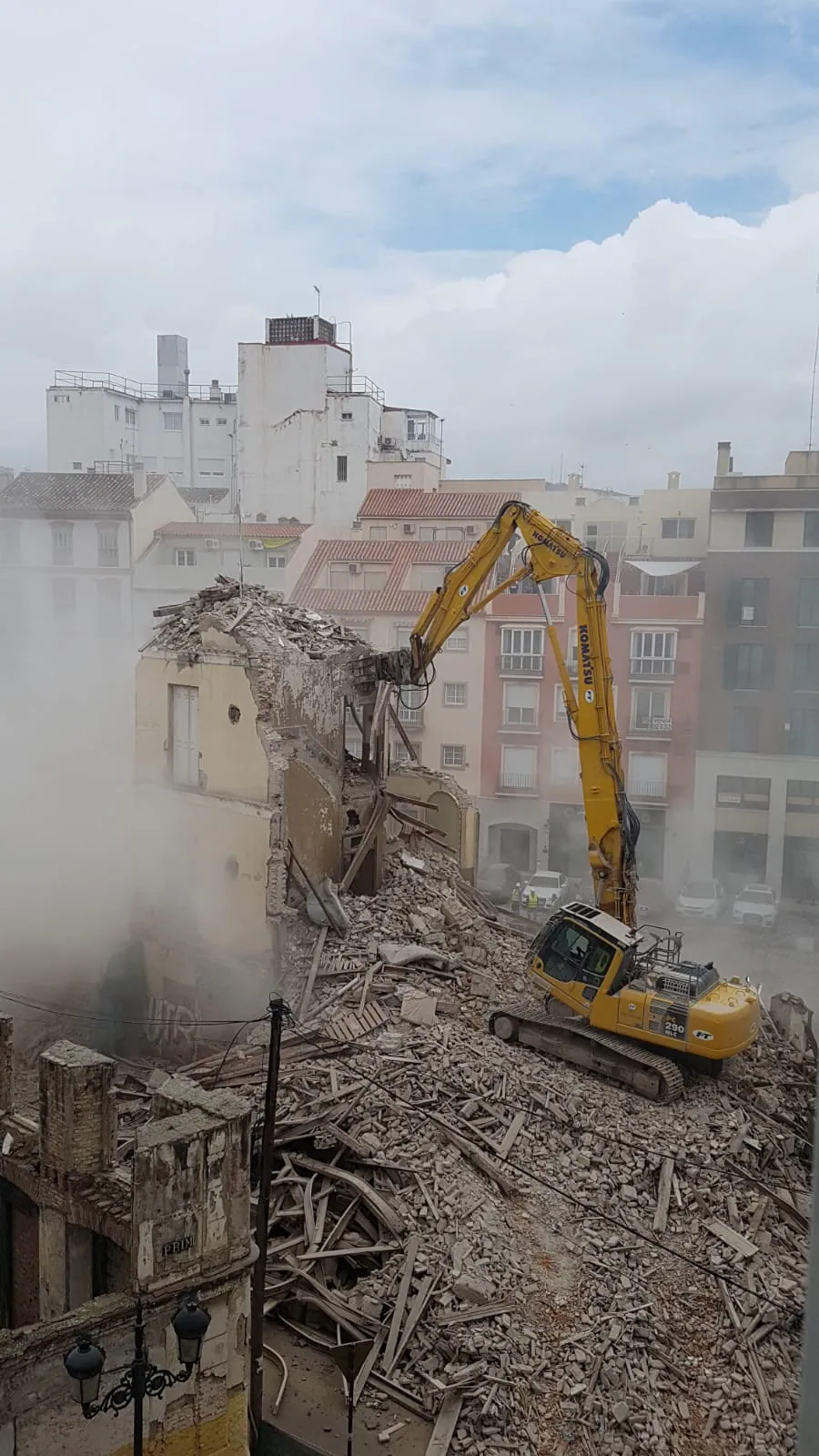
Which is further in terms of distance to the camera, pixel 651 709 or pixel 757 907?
pixel 651 709

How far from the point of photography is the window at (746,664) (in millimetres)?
25875

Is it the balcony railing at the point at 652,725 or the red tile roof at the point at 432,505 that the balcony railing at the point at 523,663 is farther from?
the red tile roof at the point at 432,505

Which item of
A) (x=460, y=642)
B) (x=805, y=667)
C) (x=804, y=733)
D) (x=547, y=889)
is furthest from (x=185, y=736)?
(x=805, y=667)

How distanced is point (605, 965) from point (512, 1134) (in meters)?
2.00

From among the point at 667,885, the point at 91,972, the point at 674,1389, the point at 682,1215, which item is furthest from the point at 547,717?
the point at 674,1389

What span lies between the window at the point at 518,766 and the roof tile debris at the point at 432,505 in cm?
657

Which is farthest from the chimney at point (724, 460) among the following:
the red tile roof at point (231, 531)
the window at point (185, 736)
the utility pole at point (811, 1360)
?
the utility pole at point (811, 1360)

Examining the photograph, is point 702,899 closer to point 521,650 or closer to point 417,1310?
point 521,650

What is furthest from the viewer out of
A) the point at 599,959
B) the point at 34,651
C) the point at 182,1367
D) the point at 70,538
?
the point at 70,538

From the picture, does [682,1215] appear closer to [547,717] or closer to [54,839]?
[54,839]

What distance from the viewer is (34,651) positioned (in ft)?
82.3

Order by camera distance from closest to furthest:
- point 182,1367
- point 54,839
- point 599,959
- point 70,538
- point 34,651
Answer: point 182,1367 < point 599,959 < point 54,839 < point 34,651 < point 70,538

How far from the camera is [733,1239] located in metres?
9.29

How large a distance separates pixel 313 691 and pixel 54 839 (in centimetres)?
685
